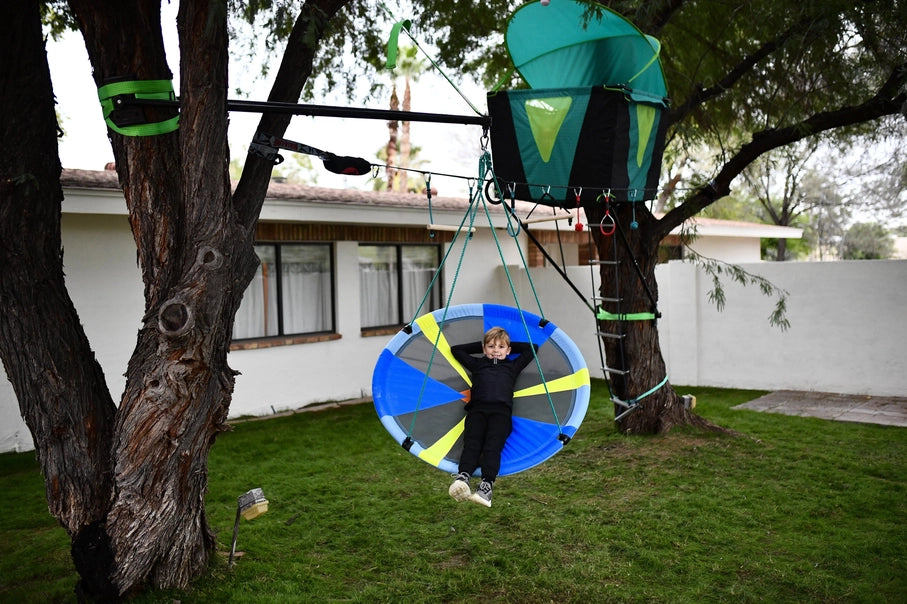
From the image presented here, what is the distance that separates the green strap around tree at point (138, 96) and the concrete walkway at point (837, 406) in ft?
22.4

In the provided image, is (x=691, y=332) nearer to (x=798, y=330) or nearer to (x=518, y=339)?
(x=798, y=330)

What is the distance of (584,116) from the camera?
14.1 ft

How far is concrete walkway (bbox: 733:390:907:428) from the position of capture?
7.61 meters

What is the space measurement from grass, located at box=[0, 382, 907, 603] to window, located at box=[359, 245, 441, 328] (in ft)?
10.2

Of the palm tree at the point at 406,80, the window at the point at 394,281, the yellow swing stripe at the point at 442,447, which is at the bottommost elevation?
the yellow swing stripe at the point at 442,447

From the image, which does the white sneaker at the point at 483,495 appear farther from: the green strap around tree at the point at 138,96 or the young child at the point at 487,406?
the green strap around tree at the point at 138,96

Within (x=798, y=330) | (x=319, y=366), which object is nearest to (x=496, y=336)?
(x=319, y=366)

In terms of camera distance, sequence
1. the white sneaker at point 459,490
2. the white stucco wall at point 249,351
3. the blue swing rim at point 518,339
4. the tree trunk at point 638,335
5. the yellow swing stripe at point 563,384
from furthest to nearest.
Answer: the white stucco wall at point 249,351 < the tree trunk at point 638,335 < the yellow swing stripe at point 563,384 < the blue swing rim at point 518,339 < the white sneaker at point 459,490

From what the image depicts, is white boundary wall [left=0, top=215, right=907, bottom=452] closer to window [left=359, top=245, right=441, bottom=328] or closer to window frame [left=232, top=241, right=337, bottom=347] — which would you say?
window frame [left=232, top=241, right=337, bottom=347]

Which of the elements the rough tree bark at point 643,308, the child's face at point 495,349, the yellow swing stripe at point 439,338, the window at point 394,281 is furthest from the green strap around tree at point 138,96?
the window at point 394,281

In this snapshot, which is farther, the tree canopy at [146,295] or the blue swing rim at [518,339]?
the blue swing rim at [518,339]

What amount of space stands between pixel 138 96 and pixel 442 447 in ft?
7.67

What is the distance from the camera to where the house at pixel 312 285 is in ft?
24.3

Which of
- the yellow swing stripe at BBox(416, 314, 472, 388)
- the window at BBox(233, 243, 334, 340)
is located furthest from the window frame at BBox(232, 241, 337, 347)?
the yellow swing stripe at BBox(416, 314, 472, 388)
